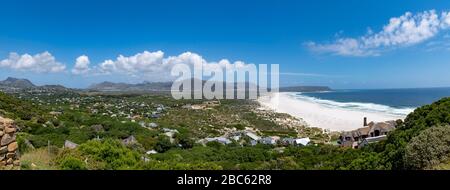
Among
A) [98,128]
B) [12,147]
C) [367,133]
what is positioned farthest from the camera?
[98,128]

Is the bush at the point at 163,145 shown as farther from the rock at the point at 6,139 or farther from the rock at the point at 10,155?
the rock at the point at 6,139

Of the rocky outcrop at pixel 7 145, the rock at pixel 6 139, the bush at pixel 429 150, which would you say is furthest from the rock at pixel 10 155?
the bush at pixel 429 150

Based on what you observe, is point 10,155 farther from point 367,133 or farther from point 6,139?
point 367,133

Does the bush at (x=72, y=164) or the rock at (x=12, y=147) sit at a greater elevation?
the rock at (x=12, y=147)

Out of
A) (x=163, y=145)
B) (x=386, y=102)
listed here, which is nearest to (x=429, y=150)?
(x=163, y=145)

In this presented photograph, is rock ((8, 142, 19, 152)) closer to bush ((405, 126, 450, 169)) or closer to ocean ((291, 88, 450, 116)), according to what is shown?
bush ((405, 126, 450, 169))
